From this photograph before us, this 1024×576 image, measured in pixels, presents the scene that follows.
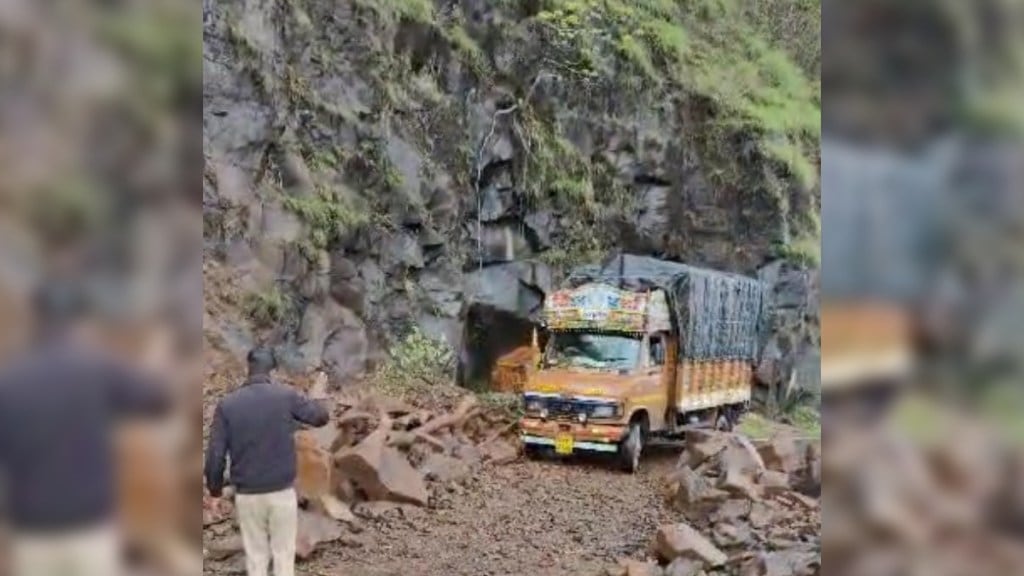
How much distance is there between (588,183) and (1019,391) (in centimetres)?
256

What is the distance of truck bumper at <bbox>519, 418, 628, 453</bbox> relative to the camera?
4.79m

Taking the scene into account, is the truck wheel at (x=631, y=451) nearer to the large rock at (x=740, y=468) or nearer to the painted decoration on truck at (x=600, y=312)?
the large rock at (x=740, y=468)

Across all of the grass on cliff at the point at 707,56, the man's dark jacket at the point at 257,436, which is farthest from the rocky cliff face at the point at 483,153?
the man's dark jacket at the point at 257,436

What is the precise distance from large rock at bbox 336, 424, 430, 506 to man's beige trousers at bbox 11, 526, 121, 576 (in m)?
2.24

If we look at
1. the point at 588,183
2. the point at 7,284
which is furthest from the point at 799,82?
the point at 7,284

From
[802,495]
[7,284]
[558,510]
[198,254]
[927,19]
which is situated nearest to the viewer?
[7,284]

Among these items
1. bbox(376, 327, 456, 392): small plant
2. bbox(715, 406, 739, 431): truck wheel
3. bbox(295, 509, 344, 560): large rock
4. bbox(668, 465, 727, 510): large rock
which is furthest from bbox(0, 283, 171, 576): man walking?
bbox(715, 406, 739, 431): truck wheel

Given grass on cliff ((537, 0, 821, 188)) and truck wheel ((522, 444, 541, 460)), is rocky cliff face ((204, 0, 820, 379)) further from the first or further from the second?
truck wheel ((522, 444, 541, 460))

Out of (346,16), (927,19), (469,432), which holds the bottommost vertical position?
(469,432)

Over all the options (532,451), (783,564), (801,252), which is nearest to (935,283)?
(801,252)

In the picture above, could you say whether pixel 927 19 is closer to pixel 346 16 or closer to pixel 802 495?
pixel 802 495

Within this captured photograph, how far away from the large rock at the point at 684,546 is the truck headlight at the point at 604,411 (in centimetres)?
59

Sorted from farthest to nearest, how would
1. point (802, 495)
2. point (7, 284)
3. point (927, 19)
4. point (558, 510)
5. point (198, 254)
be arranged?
1. point (558, 510)
2. point (802, 495)
3. point (927, 19)
4. point (198, 254)
5. point (7, 284)

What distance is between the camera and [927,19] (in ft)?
9.44
